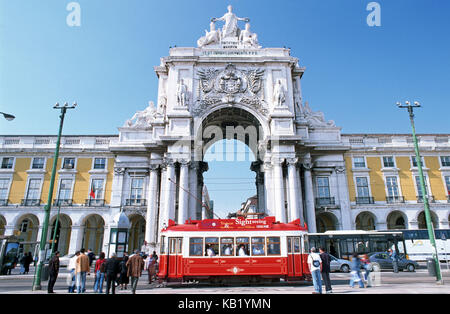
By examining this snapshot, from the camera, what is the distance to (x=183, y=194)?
29688mm

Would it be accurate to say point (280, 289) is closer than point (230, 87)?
Yes

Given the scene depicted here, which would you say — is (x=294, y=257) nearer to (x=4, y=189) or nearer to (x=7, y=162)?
(x=4, y=189)

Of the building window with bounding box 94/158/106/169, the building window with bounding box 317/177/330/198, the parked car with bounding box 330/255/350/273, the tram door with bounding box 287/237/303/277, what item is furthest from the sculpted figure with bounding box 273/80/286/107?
the building window with bounding box 94/158/106/169

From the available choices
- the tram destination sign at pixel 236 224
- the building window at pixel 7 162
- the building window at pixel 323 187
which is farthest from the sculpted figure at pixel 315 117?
→ the building window at pixel 7 162

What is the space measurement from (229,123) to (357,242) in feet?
65.3

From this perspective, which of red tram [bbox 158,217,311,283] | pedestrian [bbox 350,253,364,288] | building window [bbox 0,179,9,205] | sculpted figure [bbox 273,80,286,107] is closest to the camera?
pedestrian [bbox 350,253,364,288]

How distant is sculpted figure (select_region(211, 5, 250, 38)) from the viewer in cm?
3722

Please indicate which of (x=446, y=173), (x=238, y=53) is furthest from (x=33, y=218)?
(x=446, y=173)

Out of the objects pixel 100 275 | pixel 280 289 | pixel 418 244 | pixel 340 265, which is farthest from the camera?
pixel 418 244

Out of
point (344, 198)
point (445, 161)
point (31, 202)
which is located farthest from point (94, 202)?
point (445, 161)

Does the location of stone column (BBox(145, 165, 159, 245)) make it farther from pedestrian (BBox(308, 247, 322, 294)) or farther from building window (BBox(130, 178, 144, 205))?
pedestrian (BBox(308, 247, 322, 294))

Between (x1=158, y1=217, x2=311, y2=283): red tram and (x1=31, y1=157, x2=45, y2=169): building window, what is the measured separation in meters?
26.5

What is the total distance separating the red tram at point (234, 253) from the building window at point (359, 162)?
70.3ft

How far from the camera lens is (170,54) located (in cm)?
3497
